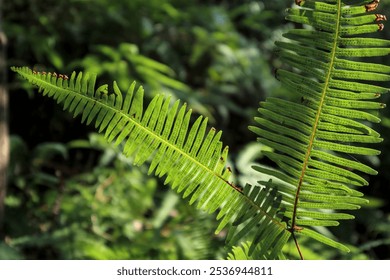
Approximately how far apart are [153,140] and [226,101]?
2.35 meters

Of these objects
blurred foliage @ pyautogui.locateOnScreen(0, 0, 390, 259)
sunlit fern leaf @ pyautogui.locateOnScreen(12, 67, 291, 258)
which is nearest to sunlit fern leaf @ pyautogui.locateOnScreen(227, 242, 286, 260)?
sunlit fern leaf @ pyautogui.locateOnScreen(12, 67, 291, 258)

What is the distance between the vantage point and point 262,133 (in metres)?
0.55

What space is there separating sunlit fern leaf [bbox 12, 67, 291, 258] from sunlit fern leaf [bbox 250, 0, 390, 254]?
3 cm

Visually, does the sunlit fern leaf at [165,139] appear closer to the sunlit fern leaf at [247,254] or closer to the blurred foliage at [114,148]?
the sunlit fern leaf at [247,254]

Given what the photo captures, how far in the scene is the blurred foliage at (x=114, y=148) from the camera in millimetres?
1696

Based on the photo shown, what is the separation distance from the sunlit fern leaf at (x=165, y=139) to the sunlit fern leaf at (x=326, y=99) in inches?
1.3

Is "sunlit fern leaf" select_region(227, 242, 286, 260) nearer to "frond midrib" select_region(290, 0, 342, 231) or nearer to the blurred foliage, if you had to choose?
"frond midrib" select_region(290, 0, 342, 231)

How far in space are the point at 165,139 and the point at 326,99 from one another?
0.17 metres

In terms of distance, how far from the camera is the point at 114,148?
1.44 metres

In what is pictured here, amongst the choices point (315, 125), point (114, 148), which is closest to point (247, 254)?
point (315, 125)

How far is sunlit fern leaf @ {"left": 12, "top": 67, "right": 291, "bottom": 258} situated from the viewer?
1.71 feet

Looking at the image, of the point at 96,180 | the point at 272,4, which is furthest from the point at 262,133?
the point at 272,4

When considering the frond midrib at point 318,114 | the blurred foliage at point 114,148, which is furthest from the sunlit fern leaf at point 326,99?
the blurred foliage at point 114,148
